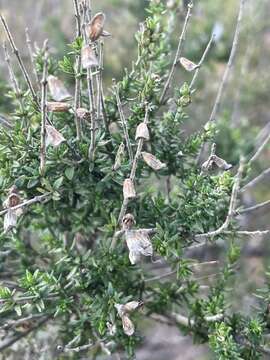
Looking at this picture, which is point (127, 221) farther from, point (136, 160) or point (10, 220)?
point (10, 220)

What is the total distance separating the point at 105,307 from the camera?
1649mm

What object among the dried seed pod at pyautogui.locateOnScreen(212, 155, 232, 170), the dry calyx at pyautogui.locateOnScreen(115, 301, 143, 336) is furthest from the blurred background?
the dry calyx at pyautogui.locateOnScreen(115, 301, 143, 336)

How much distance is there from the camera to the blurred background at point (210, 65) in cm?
379

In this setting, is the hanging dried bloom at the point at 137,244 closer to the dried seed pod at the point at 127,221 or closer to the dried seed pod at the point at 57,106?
the dried seed pod at the point at 127,221

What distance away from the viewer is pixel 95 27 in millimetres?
1364

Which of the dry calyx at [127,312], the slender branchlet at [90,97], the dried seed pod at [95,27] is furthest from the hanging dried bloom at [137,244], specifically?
the dried seed pod at [95,27]

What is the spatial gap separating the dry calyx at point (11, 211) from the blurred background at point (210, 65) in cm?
185

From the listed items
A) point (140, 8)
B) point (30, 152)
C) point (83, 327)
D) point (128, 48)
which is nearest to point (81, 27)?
point (30, 152)

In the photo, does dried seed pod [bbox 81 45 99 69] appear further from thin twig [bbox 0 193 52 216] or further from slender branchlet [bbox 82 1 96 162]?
thin twig [bbox 0 193 52 216]

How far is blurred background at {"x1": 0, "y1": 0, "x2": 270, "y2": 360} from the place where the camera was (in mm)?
3793

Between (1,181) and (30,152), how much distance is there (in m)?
0.12

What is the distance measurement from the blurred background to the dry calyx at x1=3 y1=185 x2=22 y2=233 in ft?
6.07

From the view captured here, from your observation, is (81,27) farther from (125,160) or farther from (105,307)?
(105,307)

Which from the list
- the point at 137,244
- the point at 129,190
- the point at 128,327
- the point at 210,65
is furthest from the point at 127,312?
the point at 210,65
